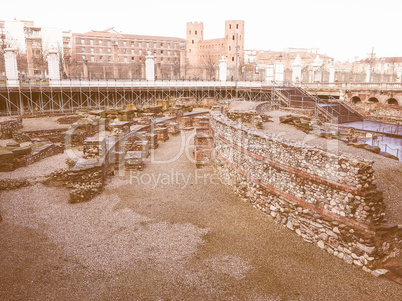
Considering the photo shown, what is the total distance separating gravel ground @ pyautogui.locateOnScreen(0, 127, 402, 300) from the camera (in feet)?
17.2

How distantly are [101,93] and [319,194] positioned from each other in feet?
74.2

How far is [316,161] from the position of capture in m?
6.57

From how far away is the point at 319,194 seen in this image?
656 cm

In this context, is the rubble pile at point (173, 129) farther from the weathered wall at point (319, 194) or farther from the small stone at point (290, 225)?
the small stone at point (290, 225)

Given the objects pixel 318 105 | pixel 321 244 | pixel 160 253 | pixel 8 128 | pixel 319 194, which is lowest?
pixel 160 253

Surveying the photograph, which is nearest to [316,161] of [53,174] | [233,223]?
[233,223]

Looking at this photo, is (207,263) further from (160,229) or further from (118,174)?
(118,174)

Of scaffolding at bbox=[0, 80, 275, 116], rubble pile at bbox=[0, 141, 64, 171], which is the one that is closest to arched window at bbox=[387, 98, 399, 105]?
scaffolding at bbox=[0, 80, 275, 116]

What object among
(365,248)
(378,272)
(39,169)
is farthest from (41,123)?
(378,272)

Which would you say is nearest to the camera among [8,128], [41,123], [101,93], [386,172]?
[386,172]

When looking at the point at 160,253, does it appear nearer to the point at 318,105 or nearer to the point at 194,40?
the point at 318,105

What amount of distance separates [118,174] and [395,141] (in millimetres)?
13953

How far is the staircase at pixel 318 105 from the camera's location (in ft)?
70.1

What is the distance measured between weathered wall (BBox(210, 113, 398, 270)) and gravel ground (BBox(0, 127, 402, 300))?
321mm
